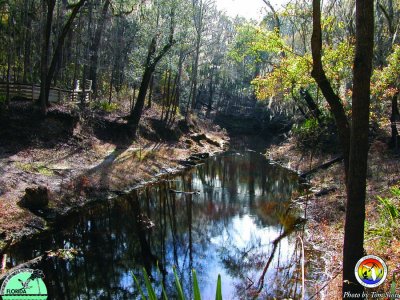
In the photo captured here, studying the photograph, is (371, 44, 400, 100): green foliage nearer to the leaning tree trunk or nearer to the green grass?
the leaning tree trunk

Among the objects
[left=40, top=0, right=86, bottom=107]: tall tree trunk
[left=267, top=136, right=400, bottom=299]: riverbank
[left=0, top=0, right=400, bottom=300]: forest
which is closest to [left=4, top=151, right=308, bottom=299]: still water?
[left=0, top=0, right=400, bottom=300]: forest

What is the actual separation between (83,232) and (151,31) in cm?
2019

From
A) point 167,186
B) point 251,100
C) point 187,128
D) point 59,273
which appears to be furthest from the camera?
point 251,100

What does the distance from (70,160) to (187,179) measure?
22.4 ft

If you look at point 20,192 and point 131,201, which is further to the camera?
point 131,201

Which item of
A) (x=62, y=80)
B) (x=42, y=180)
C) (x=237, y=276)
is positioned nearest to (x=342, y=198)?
(x=237, y=276)

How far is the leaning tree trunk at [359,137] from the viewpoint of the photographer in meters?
5.21

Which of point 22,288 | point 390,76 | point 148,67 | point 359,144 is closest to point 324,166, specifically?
point 390,76

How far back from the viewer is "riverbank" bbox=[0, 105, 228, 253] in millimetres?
12609

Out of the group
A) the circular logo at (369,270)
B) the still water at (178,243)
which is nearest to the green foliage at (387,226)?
the still water at (178,243)

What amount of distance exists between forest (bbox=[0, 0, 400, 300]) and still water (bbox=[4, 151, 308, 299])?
0.06 metres

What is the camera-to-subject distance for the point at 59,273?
913 centimetres

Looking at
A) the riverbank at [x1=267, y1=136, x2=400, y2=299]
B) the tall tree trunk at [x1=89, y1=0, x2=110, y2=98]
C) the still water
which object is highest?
the tall tree trunk at [x1=89, y1=0, x2=110, y2=98]

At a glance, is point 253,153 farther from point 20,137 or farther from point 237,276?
point 237,276
